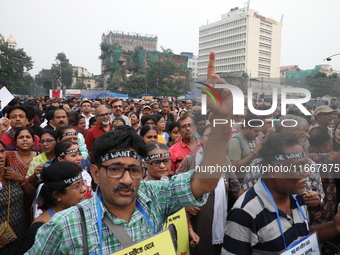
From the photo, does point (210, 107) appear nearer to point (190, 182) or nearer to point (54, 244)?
point (190, 182)

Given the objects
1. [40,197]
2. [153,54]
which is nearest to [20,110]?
[40,197]

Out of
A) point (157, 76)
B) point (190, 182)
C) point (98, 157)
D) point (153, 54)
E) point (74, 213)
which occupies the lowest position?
point (74, 213)

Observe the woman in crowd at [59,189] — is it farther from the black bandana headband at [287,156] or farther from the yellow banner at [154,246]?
the black bandana headband at [287,156]

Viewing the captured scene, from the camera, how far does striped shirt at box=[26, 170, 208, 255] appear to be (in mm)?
1354

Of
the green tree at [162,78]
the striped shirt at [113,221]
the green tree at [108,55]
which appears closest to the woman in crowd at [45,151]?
the striped shirt at [113,221]

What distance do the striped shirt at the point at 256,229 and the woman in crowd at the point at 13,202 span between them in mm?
2062

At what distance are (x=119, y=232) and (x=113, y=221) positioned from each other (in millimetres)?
59

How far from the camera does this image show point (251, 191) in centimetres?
201

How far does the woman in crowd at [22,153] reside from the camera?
3.65 metres

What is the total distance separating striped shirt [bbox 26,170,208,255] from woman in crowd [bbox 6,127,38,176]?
247 cm

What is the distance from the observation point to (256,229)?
183 cm

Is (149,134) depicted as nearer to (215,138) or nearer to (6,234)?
(6,234)

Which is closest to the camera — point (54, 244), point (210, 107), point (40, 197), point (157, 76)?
point (54, 244)

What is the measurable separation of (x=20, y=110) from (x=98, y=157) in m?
3.78
